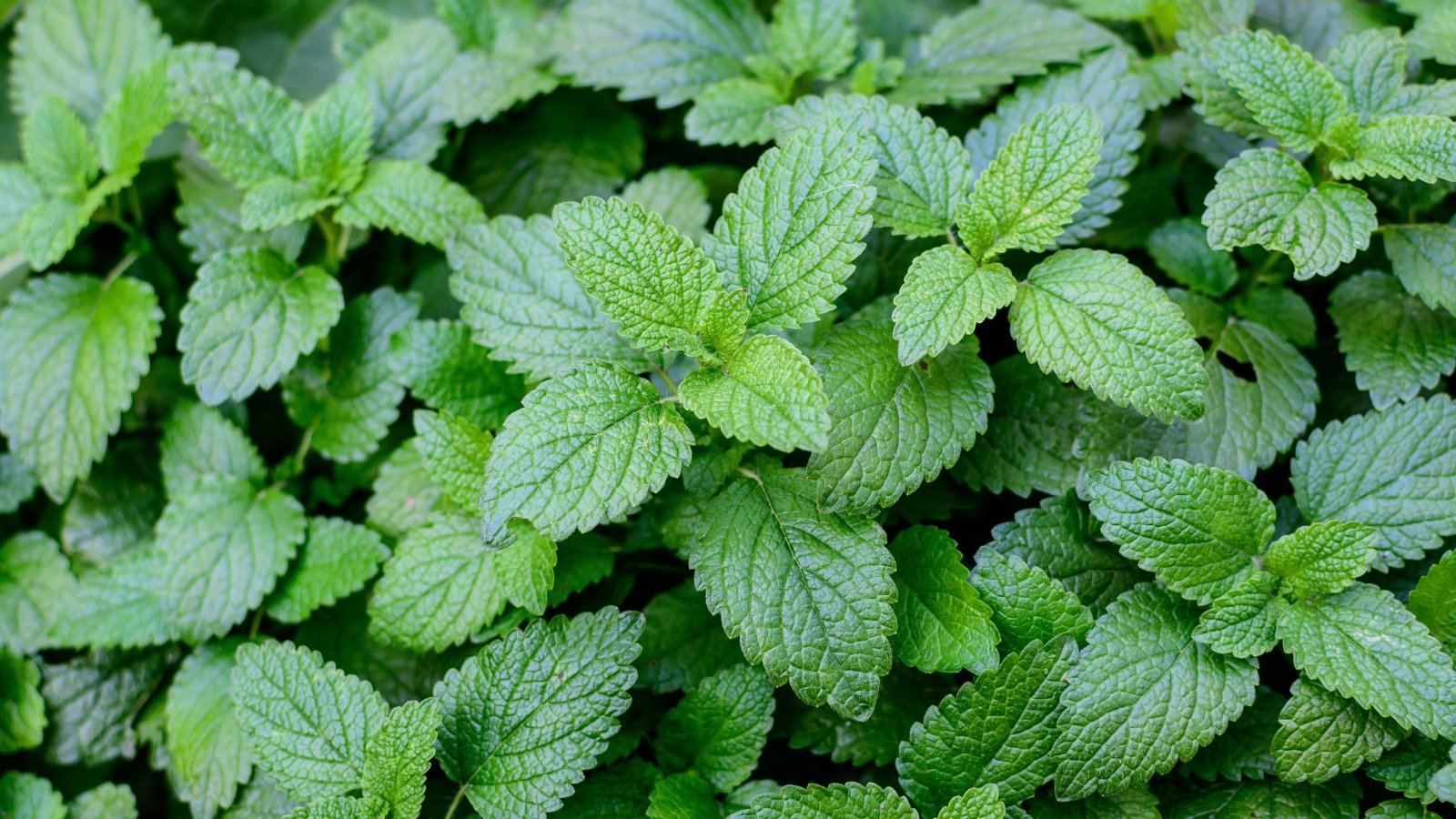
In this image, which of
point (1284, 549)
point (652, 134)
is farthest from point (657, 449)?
point (652, 134)

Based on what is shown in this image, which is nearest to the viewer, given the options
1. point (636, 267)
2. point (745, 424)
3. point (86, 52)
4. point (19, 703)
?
point (745, 424)

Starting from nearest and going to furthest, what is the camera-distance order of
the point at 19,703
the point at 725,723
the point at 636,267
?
1. the point at 636,267
2. the point at 725,723
3. the point at 19,703

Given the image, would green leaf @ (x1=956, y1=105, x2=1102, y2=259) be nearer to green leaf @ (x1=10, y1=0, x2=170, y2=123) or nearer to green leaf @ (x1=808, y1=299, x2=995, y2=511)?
green leaf @ (x1=808, y1=299, x2=995, y2=511)

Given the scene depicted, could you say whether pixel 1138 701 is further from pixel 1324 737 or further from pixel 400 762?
pixel 400 762

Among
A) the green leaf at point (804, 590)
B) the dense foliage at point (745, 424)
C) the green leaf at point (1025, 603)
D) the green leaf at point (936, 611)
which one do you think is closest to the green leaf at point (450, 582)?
the dense foliage at point (745, 424)

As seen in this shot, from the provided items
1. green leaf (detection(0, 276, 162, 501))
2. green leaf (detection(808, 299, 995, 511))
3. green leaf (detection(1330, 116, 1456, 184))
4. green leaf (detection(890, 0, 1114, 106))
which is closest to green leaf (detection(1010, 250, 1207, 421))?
green leaf (detection(808, 299, 995, 511))

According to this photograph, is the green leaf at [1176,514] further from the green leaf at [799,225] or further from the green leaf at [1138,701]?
the green leaf at [799,225]

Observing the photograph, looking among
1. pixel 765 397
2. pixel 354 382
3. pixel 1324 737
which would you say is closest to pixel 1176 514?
pixel 1324 737
